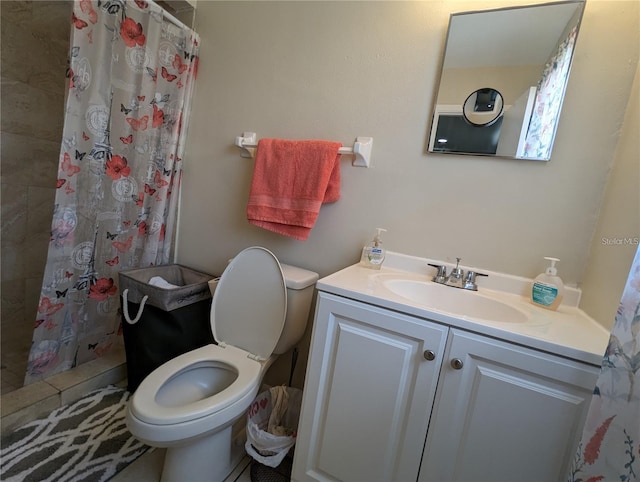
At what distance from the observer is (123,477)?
1.12 m

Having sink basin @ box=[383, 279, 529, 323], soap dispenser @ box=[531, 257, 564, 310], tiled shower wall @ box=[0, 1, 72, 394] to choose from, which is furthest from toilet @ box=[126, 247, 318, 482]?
tiled shower wall @ box=[0, 1, 72, 394]

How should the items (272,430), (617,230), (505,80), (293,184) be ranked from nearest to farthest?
(617,230), (505,80), (272,430), (293,184)

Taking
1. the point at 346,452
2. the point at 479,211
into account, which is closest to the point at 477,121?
the point at 479,211

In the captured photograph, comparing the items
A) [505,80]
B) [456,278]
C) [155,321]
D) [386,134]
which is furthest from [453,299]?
[155,321]

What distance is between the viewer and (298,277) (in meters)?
1.29

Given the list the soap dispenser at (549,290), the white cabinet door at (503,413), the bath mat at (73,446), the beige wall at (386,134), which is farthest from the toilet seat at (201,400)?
the soap dispenser at (549,290)

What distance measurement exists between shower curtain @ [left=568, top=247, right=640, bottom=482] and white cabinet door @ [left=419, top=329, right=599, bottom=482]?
0.09 m

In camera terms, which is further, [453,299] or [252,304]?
[252,304]

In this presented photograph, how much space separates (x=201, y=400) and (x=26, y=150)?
63.8 inches

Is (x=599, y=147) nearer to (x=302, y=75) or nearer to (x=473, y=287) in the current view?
(x=473, y=287)

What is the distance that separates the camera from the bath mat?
109cm

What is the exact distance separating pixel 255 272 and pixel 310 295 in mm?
257

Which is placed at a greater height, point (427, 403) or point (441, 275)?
point (441, 275)

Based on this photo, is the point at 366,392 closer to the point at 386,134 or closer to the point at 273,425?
the point at 273,425
